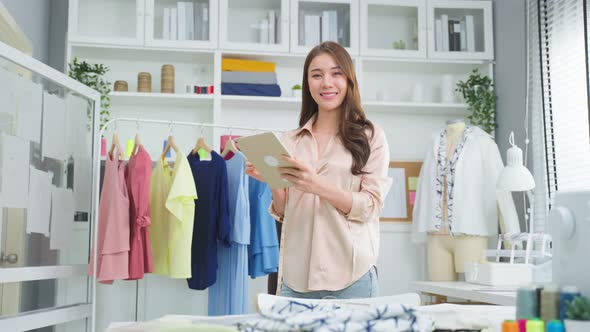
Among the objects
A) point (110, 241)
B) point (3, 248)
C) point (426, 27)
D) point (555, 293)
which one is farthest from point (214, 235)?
point (555, 293)

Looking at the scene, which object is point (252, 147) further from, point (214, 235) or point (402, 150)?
point (402, 150)

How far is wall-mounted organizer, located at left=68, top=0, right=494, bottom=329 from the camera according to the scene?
3971 mm

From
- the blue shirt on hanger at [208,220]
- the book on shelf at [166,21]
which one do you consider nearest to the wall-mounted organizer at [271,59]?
the book on shelf at [166,21]

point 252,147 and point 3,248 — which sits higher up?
point 252,147

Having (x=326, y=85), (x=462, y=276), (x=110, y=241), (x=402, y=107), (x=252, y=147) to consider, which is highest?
(x=402, y=107)

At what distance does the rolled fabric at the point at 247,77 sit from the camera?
4.05 metres

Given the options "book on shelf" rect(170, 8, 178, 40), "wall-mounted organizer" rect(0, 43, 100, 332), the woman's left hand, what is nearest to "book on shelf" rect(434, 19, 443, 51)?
"book on shelf" rect(170, 8, 178, 40)

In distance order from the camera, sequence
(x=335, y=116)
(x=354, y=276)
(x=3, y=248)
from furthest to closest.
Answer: (x=3, y=248)
(x=335, y=116)
(x=354, y=276)

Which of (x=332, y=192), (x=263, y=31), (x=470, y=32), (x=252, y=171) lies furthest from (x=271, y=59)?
(x=332, y=192)

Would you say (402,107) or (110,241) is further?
(402,107)

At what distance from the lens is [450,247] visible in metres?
3.72

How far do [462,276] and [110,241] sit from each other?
2156mm

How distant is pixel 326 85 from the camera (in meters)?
1.85

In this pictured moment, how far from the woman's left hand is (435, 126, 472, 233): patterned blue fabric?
2091mm
